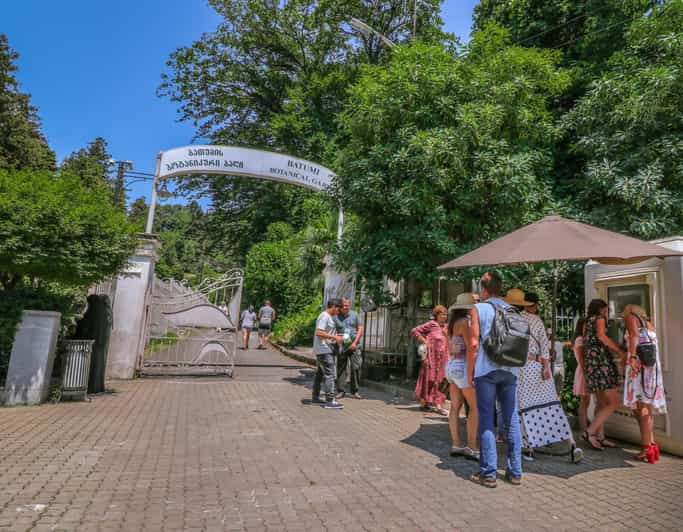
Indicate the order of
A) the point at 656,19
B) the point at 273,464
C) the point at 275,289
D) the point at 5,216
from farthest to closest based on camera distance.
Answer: the point at 275,289, the point at 656,19, the point at 5,216, the point at 273,464

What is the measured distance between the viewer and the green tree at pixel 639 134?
27.6 feet

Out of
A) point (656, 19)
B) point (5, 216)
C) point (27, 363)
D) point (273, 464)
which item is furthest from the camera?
point (656, 19)

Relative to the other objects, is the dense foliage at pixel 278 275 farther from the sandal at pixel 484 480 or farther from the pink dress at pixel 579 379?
the sandal at pixel 484 480

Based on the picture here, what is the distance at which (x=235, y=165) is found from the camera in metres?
11.6

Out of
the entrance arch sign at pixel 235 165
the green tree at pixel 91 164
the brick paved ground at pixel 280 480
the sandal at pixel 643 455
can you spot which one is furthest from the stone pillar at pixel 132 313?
the green tree at pixel 91 164

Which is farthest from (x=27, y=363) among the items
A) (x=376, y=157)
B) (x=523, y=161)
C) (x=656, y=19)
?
(x=656, y=19)

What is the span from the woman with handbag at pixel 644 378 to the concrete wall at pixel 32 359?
7809 millimetres

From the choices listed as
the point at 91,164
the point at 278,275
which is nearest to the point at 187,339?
the point at 278,275

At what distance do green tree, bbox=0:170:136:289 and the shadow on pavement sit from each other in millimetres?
5145

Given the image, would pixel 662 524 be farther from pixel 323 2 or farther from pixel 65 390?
pixel 323 2

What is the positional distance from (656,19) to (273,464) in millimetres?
11649

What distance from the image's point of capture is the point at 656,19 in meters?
9.48

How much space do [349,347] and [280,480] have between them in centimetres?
446

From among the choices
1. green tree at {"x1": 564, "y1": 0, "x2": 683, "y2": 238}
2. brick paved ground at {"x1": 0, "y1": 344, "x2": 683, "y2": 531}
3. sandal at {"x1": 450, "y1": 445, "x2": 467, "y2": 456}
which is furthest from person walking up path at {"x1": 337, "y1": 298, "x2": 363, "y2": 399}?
green tree at {"x1": 564, "y1": 0, "x2": 683, "y2": 238}
